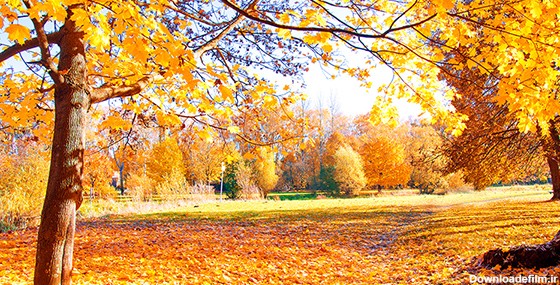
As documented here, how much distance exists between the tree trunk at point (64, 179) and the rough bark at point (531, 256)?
5100 millimetres

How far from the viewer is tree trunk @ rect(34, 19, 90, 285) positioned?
9.95ft

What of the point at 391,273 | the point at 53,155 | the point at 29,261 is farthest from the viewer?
the point at 391,273

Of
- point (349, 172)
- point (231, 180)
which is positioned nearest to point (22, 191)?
point (231, 180)

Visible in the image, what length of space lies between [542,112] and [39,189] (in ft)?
38.0

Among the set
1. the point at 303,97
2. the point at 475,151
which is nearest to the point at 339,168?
the point at 475,151

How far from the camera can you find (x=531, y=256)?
432 centimetres

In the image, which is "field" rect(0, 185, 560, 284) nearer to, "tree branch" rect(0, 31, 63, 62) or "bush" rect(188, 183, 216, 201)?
"tree branch" rect(0, 31, 63, 62)

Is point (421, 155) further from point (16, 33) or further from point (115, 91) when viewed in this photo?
point (16, 33)

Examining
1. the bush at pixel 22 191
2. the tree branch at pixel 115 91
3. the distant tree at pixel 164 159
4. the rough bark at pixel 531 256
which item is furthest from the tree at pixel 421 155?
the tree branch at pixel 115 91

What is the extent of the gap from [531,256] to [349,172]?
27772 mm

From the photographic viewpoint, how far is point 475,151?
10.1 m

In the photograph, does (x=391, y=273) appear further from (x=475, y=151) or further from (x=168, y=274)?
(x=475, y=151)

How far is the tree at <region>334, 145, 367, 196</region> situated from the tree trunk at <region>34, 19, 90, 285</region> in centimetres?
2989

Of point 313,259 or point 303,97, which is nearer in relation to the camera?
point 303,97
